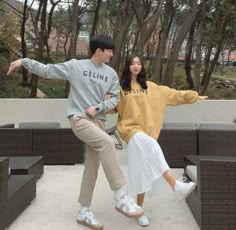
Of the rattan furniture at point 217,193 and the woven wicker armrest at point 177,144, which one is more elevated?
the rattan furniture at point 217,193

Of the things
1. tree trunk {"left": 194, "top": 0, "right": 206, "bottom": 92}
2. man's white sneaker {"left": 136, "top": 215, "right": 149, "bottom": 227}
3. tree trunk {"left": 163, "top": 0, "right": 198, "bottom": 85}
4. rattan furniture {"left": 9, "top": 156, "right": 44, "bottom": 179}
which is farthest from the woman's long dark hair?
tree trunk {"left": 194, "top": 0, "right": 206, "bottom": 92}

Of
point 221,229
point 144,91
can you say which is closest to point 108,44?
point 144,91

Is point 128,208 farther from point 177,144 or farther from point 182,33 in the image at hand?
point 182,33

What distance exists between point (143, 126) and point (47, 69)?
845 mm

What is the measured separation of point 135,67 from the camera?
3090mm

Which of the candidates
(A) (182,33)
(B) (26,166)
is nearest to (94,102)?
(B) (26,166)

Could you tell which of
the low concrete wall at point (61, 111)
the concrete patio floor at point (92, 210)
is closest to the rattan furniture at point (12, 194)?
the concrete patio floor at point (92, 210)

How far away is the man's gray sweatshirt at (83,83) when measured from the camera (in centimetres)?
284

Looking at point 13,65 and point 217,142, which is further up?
point 13,65

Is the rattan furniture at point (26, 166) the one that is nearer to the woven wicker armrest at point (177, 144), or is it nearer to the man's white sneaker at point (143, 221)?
the man's white sneaker at point (143, 221)

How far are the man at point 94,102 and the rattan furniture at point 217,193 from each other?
478mm

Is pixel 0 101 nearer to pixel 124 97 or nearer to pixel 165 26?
pixel 124 97

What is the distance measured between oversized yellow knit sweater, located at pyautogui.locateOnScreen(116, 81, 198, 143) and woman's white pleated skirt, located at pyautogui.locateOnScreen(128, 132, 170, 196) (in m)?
0.08

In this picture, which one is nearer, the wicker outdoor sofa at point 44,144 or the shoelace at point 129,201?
the shoelace at point 129,201
